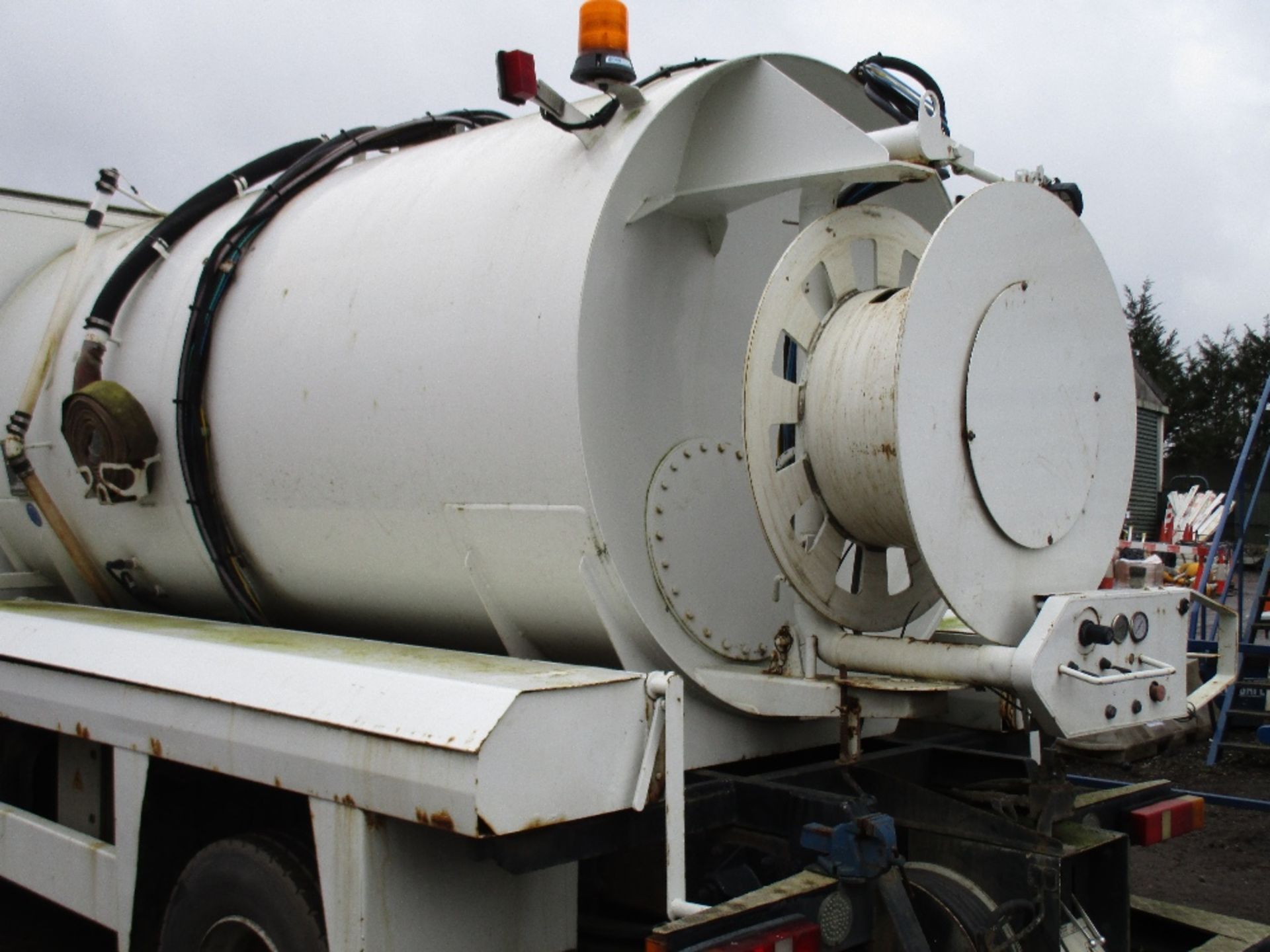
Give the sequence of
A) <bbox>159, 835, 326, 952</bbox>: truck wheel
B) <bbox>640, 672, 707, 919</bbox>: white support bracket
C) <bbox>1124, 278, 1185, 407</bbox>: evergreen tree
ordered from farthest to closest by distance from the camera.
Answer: <bbox>1124, 278, 1185, 407</bbox>: evergreen tree < <bbox>159, 835, 326, 952</bbox>: truck wheel < <bbox>640, 672, 707, 919</bbox>: white support bracket

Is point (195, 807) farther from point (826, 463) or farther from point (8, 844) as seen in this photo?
point (826, 463)

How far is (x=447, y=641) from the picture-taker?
3506 millimetres

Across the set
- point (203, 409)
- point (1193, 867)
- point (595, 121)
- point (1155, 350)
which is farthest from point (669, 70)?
point (1155, 350)

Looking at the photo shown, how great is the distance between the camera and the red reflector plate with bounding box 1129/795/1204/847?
3.45m

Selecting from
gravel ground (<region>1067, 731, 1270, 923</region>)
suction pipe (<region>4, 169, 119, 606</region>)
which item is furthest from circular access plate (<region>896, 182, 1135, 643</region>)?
suction pipe (<region>4, 169, 119, 606</region>)

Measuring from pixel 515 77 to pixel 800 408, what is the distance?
40.6 inches

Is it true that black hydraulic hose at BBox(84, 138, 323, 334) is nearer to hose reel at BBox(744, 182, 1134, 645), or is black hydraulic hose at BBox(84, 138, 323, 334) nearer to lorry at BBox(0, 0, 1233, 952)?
lorry at BBox(0, 0, 1233, 952)

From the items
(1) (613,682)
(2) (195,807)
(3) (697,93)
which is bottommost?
(2) (195,807)

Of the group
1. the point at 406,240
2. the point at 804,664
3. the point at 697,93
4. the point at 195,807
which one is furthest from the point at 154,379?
the point at 804,664

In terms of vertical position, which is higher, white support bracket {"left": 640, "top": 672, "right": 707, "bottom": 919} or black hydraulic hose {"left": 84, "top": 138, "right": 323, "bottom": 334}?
black hydraulic hose {"left": 84, "top": 138, "right": 323, "bottom": 334}

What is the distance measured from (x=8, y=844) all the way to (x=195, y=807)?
99 cm

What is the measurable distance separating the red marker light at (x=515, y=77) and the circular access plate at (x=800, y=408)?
718 mm

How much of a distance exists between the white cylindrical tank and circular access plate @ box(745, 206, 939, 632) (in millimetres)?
23

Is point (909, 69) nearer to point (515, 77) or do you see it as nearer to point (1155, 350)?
point (515, 77)
